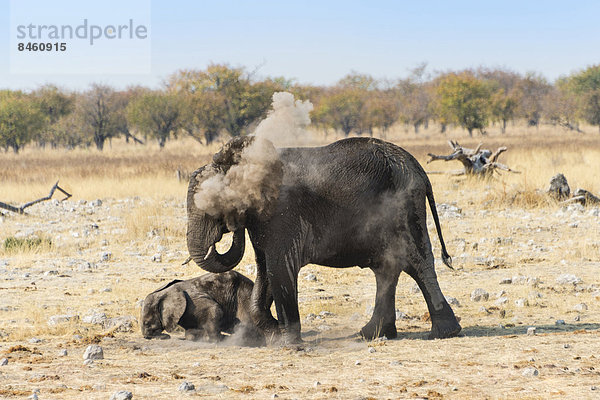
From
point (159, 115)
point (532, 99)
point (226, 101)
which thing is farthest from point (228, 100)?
point (532, 99)

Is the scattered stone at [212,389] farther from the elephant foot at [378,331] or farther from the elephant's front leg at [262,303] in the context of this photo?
the elephant foot at [378,331]

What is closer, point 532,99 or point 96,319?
point 96,319

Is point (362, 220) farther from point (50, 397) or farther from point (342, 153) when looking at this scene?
point (50, 397)

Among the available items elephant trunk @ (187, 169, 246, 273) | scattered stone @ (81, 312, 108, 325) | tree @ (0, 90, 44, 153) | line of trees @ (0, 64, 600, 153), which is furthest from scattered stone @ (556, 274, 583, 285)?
tree @ (0, 90, 44, 153)

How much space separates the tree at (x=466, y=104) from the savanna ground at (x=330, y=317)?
42599 millimetres

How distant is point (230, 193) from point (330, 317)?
2.31 m

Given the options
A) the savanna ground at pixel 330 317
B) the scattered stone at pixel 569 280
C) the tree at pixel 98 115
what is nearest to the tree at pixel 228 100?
the tree at pixel 98 115

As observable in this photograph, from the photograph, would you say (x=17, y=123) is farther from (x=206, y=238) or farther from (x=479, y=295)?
(x=206, y=238)

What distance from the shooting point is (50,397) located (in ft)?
17.7

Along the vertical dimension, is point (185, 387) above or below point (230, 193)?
below

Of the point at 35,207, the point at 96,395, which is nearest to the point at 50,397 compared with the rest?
the point at 96,395

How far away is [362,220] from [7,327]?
376cm

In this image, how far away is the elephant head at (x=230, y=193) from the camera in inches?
274

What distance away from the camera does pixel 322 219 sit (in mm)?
7219
